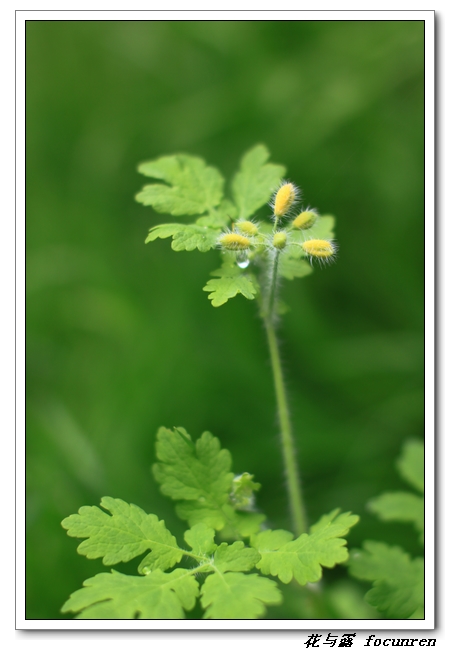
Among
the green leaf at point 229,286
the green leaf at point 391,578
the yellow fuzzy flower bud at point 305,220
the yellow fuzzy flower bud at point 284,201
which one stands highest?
the yellow fuzzy flower bud at point 284,201

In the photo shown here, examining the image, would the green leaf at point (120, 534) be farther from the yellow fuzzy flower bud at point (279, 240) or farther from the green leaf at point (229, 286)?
the yellow fuzzy flower bud at point (279, 240)

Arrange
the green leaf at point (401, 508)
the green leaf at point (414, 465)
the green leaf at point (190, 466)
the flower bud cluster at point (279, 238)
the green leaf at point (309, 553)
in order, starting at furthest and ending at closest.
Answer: the green leaf at point (414, 465) < the green leaf at point (401, 508) < the green leaf at point (190, 466) < the flower bud cluster at point (279, 238) < the green leaf at point (309, 553)

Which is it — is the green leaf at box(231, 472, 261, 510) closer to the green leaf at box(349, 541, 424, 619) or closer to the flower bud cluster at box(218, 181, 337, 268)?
the green leaf at box(349, 541, 424, 619)

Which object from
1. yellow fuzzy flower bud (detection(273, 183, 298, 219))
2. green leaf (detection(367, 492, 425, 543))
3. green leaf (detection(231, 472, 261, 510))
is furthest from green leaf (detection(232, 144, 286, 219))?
green leaf (detection(367, 492, 425, 543))

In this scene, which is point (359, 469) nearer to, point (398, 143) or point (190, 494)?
point (190, 494)

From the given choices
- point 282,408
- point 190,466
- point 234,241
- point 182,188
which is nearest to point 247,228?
point 234,241

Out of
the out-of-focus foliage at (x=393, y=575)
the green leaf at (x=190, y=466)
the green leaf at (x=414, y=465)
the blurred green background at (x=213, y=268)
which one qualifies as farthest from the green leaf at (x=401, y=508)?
the green leaf at (x=190, y=466)
